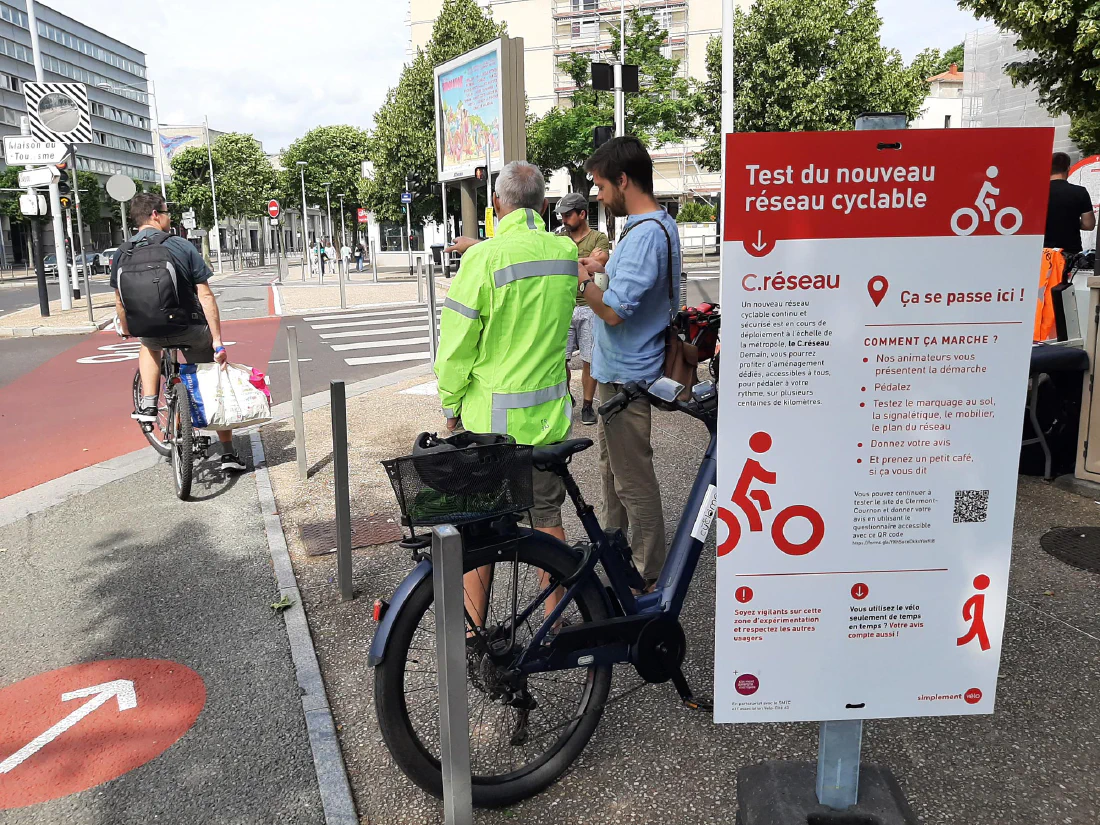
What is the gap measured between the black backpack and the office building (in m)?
67.9

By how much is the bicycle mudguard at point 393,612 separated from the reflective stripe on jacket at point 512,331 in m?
0.78

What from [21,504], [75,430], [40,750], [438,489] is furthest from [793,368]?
[75,430]

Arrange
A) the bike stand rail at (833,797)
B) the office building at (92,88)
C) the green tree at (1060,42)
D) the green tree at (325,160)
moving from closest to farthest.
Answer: the bike stand rail at (833,797)
the green tree at (1060,42)
the office building at (92,88)
the green tree at (325,160)

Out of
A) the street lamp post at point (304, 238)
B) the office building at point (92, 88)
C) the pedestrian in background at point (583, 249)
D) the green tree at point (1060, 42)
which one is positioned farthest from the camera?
the office building at point (92, 88)

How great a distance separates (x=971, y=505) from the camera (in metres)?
2.21

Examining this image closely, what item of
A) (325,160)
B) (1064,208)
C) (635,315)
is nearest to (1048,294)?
(1064,208)

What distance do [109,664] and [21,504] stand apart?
291 centimetres

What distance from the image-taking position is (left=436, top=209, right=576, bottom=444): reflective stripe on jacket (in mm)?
3107

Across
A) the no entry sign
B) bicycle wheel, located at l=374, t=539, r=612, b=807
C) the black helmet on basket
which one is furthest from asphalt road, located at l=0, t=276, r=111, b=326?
the black helmet on basket

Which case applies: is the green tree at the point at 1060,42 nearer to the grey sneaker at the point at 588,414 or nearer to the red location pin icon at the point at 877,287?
the grey sneaker at the point at 588,414

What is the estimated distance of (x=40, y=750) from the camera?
3156mm

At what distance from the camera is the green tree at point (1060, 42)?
12.8 m

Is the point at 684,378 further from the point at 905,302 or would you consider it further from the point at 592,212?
the point at 592,212

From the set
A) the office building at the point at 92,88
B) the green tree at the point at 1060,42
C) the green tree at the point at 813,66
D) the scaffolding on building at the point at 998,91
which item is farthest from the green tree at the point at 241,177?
the green tree at the point at 1060,42
